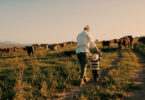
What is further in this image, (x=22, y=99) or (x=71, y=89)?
(x=71, y=89)

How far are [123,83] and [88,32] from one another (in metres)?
2.59

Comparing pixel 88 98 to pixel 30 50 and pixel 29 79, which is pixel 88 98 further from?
pixel 30 50

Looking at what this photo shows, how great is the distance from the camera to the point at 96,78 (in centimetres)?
619

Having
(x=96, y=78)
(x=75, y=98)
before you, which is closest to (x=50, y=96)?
(x=75, y=98)

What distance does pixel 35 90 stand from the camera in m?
5.15

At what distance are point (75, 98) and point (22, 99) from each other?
68.2 inches

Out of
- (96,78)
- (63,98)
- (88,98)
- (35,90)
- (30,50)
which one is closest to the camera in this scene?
(88,98)

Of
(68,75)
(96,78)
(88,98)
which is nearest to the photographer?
(88,98)

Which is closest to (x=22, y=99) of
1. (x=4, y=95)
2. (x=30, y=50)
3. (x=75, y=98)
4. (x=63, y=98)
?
(x=4, y=95)

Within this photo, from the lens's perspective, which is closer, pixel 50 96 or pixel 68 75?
pixel 50 96

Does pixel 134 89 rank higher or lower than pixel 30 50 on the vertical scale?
lower

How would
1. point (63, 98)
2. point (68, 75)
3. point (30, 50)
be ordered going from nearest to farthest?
point (63, 98), point (68, 75), point (30, 50)

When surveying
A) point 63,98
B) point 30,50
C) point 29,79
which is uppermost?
point 30,50

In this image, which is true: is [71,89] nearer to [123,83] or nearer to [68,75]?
[68,75]
